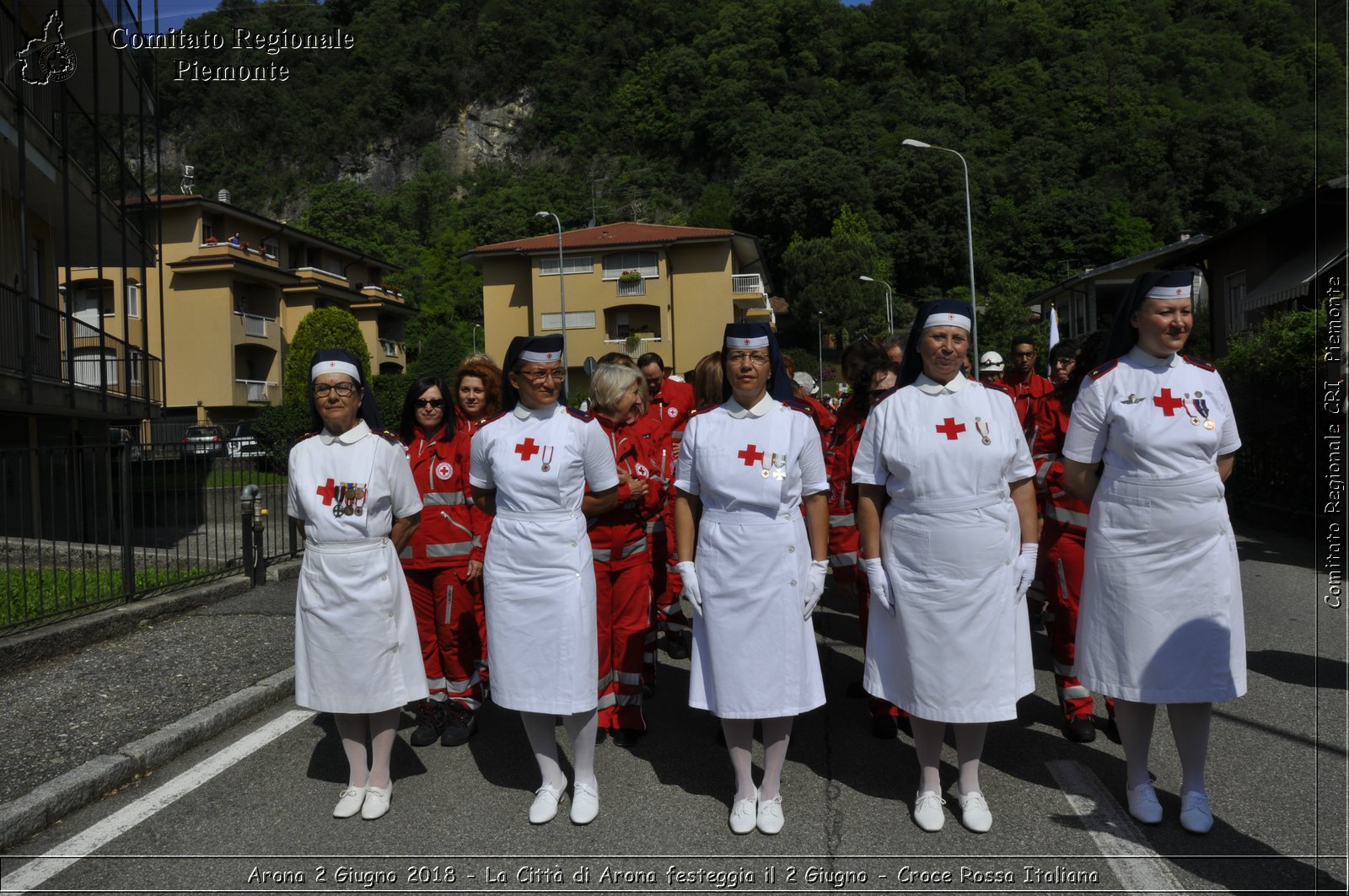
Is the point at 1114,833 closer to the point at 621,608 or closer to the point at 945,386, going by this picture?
the point at 945,386

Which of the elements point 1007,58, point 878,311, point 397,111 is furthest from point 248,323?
point 1007,58

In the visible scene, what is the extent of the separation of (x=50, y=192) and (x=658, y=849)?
15.6 m

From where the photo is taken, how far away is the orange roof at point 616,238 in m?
56.3

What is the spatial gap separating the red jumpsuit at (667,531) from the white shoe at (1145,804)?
8.33 ft

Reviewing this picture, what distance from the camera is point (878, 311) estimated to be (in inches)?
2625

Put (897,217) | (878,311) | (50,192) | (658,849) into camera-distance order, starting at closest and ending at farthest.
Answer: (658,849) → (50,192) → (878,311) → (897,217)

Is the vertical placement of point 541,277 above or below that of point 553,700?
above

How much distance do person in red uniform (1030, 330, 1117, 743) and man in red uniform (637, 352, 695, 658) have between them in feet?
6.88

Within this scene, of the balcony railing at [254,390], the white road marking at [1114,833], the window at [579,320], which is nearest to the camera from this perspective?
the white road marking at [1114,833]

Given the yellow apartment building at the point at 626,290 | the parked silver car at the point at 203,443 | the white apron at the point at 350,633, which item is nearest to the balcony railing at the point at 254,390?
the yellow apartment building at the point at 626,290

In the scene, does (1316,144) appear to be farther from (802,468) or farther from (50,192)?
(50,192)

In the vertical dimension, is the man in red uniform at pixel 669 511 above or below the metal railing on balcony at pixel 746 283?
below

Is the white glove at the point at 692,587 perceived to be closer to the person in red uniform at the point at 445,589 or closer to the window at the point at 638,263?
the person in red uniform at the point at 445,589

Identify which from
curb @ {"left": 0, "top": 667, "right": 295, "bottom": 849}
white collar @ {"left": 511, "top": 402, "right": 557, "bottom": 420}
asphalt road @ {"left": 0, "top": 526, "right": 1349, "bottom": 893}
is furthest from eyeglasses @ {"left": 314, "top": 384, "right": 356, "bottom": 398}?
curb @ {"left": 0, "top": 667, "right": 295, "bottom": 849}
